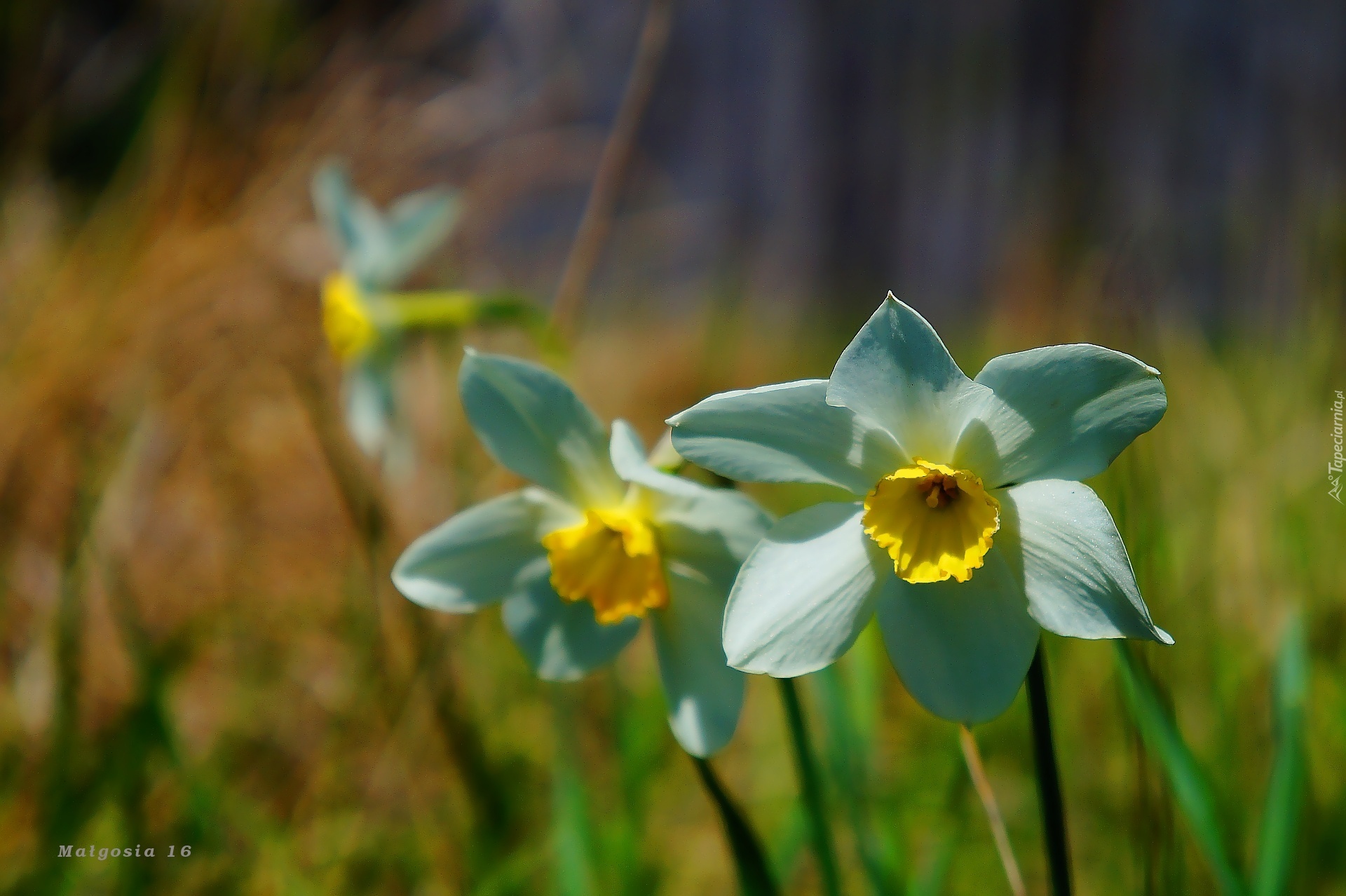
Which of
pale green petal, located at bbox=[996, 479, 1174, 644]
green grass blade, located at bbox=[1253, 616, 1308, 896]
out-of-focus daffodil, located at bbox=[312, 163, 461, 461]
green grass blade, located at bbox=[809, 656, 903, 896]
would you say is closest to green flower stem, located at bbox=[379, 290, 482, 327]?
out-of-focus daffodil, located at bbox=[312, 163, 461, 461]

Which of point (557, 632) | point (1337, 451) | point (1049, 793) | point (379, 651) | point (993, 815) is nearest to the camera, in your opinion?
point (1049, 793)

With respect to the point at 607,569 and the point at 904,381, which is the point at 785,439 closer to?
the point at 904,381

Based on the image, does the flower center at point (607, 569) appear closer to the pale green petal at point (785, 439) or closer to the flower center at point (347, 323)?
the pale green petal at point (785, 439)

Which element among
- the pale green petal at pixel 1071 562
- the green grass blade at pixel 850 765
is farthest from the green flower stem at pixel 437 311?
the pale green petal at pixel 1071 562

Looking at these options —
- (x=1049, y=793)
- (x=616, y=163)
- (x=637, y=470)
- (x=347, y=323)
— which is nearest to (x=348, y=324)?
(x=347, y=323)

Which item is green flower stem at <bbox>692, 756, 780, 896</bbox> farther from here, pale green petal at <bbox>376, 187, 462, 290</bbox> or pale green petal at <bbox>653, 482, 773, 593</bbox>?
pale green petal at <bbox>376, 187, 462, 290</bbox>

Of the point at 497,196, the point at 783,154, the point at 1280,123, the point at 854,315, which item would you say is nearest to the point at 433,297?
the point at 497,196

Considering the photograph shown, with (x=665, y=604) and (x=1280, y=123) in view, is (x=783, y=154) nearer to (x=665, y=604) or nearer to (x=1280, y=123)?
(x=1280, y=123)
